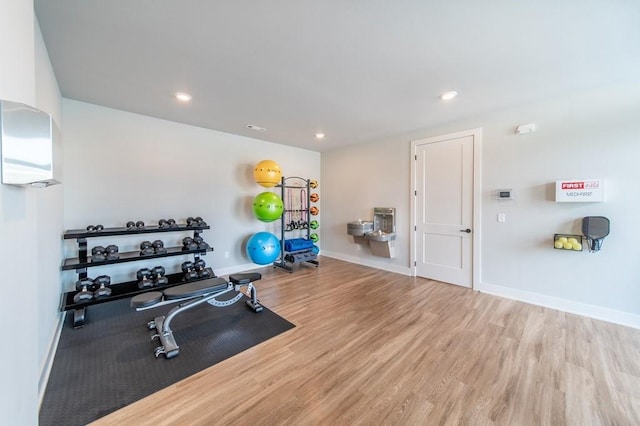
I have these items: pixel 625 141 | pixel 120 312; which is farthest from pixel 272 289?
pixel 625 141

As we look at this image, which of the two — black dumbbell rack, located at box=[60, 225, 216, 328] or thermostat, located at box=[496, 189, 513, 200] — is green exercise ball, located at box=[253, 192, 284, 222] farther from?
thermostat, located at box=[496, 189, 513, 200]

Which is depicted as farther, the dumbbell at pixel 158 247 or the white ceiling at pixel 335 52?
A: the dumbbell at pixel 158 247

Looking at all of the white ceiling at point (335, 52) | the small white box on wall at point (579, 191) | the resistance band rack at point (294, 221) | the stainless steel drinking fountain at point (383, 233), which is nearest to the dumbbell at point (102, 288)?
the white ceiling at point (335, 52)

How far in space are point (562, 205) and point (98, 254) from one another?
6124 millimetres

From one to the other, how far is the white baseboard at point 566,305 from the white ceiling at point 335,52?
8.82 ft

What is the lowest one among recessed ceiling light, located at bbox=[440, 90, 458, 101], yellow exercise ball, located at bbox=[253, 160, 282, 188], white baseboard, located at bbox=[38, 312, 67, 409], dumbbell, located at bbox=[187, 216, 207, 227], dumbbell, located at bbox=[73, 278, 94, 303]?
white baseboard, located at bbox=[38, 312, 67, 409]

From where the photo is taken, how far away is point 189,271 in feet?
12.9

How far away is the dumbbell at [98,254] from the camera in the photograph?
3.24 metres

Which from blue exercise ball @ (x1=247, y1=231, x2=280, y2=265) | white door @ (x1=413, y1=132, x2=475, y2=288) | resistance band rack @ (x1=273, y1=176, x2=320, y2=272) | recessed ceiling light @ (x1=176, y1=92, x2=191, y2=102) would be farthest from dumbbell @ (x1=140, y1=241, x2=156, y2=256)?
white door @ (x1=413, y1=132, x2=475, y2=288)

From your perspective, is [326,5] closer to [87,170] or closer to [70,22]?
[70,22]

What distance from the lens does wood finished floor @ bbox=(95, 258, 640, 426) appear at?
1.74 m

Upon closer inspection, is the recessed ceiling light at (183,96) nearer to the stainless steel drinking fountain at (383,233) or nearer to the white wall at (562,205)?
the stainless steel drinking fountain at (383,233)

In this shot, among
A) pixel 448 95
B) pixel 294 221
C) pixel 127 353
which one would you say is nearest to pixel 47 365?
pixel 127 353

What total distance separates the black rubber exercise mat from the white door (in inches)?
117
